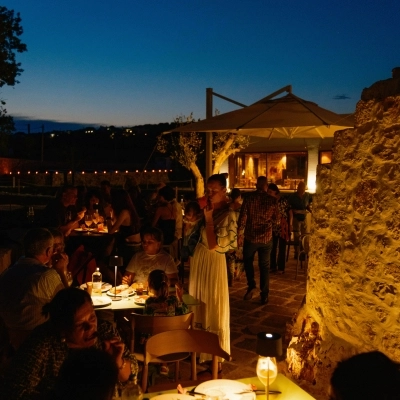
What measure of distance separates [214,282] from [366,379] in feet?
10.2

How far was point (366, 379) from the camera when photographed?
5.37 ft

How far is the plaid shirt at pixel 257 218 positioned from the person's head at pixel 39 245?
3.58 metres

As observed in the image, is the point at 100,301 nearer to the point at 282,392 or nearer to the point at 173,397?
the point at 173,397

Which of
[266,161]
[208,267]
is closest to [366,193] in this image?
[208,267]

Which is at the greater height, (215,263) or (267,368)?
(215,263)

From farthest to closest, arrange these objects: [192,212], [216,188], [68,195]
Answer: [68,195], [192,212], [216,188]

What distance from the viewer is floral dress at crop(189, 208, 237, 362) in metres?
4.65

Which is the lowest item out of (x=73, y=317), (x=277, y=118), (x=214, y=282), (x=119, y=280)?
(x=119, y=280)

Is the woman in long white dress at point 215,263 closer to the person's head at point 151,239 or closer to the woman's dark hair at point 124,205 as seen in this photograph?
the person's head at point 151,239

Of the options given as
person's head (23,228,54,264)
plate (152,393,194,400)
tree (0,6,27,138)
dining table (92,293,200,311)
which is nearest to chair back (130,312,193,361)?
dining table (92,293,200,311)

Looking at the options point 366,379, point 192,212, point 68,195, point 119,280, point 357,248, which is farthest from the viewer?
point 68,195

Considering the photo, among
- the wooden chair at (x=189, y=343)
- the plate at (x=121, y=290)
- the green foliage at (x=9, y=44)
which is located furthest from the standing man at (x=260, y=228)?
the green foliage at (x=9, y=44)

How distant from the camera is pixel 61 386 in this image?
176cm

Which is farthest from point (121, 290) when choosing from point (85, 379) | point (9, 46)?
point (9, 46)
